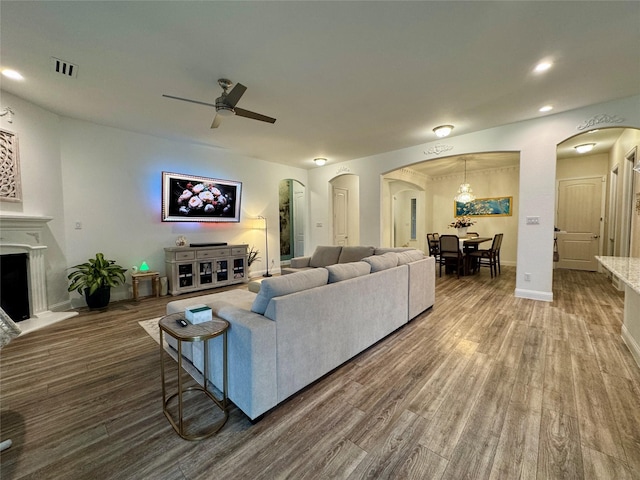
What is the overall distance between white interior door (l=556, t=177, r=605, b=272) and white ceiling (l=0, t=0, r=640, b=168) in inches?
156

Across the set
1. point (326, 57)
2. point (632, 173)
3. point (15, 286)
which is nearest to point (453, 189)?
point (632, 173)

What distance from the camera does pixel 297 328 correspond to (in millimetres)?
1836

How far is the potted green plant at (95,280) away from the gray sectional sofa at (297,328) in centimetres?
212

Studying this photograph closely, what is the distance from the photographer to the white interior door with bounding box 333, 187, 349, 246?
→ 747 cm

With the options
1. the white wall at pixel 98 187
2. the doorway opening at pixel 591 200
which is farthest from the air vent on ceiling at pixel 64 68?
the doorway opening at pixel 591 200

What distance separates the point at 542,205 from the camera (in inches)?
159

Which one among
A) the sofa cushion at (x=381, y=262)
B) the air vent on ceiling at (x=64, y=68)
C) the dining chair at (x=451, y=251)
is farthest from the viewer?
the dining chair at (x=451, y=251)

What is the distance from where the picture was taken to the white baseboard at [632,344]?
230 cm

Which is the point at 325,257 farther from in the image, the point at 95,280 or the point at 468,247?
the point at 468,247

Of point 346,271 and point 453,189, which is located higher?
point 453,189

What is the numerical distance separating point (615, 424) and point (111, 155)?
21.0 feet

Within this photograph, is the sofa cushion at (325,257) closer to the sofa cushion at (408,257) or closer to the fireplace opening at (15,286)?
the sofa cushion at (408,257)

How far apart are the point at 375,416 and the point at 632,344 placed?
8.63ft

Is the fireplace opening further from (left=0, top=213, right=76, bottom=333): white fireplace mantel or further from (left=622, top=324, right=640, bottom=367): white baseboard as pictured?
(left=622, top=324, right=640, bottom=367): white baseboard
